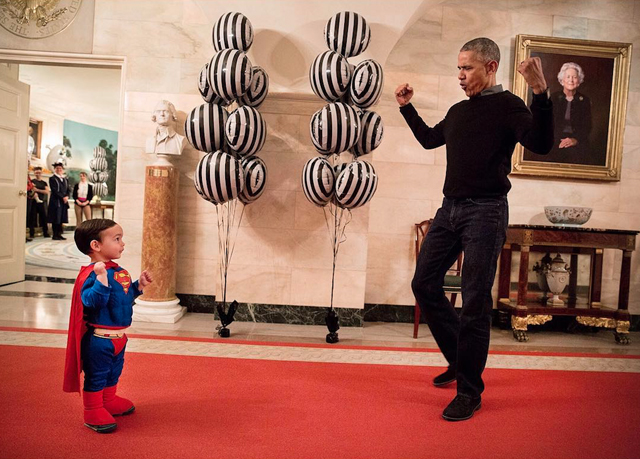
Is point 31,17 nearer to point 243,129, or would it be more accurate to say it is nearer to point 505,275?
point 243,129

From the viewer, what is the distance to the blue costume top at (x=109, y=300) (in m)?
1.84

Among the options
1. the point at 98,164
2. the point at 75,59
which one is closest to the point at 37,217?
the point at 98,164

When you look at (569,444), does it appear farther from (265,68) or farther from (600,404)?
(265,68)

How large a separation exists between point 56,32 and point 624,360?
5188 millimetres

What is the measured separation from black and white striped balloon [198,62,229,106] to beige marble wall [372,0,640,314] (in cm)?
158

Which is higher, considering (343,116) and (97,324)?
(343,116)

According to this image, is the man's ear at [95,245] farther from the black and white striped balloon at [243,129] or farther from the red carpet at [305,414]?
the black and white striped balloon at [243,129]

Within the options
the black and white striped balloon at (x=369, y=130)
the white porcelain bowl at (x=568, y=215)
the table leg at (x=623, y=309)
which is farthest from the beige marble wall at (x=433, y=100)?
the black and white striped balloon at (x=369, y=130)

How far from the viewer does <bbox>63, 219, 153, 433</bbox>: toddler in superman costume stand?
1.90 meters

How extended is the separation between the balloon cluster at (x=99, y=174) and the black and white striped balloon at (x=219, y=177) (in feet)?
38.2

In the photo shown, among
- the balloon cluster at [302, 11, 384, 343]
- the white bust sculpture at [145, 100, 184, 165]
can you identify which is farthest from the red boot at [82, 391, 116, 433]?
the white bust sculpture at [145, 100, 184, 165]

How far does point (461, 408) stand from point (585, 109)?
3.58m

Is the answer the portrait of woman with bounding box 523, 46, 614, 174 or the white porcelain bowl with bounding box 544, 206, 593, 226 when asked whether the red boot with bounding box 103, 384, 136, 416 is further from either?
the portrait of woman with bounding box 523, 46, 614, 174

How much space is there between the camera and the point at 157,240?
4.16 meters
